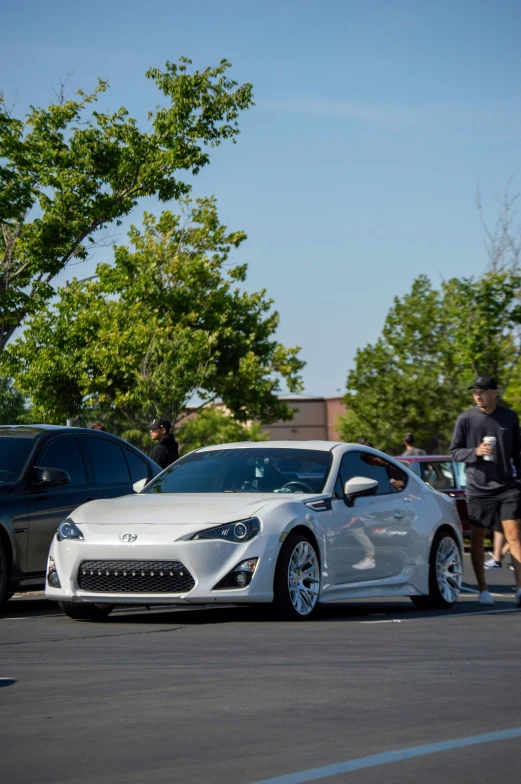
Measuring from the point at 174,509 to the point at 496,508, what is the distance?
3047 millimetres

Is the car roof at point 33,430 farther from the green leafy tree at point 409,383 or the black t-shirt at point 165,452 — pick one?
the green leafy tree at point 409,383

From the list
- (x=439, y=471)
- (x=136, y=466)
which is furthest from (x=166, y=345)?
(x=136, y=466)

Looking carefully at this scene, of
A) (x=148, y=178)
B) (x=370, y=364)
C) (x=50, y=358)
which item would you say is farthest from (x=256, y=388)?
(x=148, y=178)

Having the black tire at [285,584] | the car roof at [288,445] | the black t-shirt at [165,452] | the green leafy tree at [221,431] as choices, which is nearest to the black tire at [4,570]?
the car roof at [288,445]

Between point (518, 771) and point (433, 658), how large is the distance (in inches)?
118

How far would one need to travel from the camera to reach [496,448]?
449 inches

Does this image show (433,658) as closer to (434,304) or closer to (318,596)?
(318,596)

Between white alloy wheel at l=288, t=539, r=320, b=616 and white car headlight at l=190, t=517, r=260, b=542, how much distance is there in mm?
372

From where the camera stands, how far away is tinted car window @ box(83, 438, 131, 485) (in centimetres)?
1241

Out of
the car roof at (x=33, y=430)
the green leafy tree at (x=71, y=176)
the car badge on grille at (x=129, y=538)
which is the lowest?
the car badge on grille at (x=129, y=538)

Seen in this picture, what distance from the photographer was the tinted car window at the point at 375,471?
1105 cm

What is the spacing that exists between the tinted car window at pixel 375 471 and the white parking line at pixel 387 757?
17.5 feet

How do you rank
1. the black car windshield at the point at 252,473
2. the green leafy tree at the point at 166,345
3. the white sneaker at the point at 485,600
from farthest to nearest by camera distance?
1. the green leafy tree at the point at 166,345
2. the white sneaker at the point at 485,600
3. the black car windshield at the point at 252,473

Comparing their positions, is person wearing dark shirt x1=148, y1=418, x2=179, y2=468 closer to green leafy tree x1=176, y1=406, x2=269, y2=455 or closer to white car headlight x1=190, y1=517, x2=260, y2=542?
white car headlight x1=190, y1=517, x2=260, y2=542
